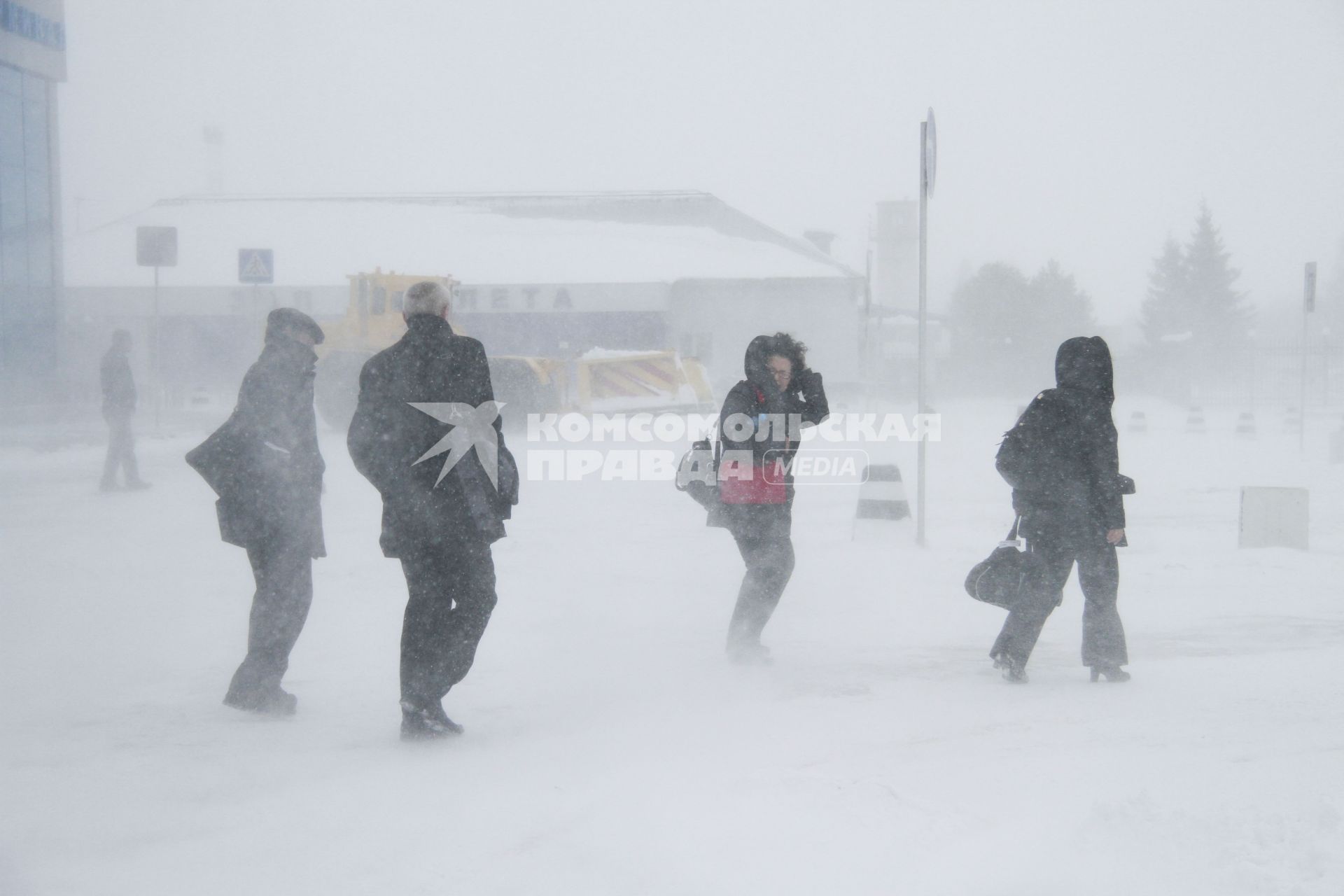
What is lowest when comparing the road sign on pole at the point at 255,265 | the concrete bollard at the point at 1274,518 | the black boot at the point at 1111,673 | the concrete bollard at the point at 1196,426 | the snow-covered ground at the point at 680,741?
the snow-covered ground at the point at 680,741

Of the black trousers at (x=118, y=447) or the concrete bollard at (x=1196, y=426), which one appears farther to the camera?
the concrete bollard at (x=1196, y=426)

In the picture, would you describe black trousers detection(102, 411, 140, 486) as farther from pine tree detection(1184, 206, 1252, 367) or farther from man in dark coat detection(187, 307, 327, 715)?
pine tree detection(1184, 206, 1252, 367)

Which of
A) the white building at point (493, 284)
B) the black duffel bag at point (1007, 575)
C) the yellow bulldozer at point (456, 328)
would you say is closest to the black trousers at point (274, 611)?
the black duffel bag at point (1007, 575)

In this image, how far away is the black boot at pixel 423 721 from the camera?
4.05 metres

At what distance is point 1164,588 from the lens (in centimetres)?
705

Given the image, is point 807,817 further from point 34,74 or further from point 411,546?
point 34,74

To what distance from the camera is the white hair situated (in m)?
3.92

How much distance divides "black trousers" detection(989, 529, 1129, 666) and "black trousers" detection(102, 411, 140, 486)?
31.4 ft

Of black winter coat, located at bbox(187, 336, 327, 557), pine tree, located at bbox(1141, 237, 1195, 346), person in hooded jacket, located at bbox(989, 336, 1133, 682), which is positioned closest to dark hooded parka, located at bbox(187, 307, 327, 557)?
black winter coat, located at bbox(187, 336, 327, 557)

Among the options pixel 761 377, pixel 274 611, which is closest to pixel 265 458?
pixel 274 611

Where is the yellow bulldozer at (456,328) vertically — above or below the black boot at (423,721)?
above

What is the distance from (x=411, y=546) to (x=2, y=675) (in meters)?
2.57

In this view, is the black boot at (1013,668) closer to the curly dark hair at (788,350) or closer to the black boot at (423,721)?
the curly dark hair at (788,350)

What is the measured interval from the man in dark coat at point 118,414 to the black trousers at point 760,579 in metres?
8.39
